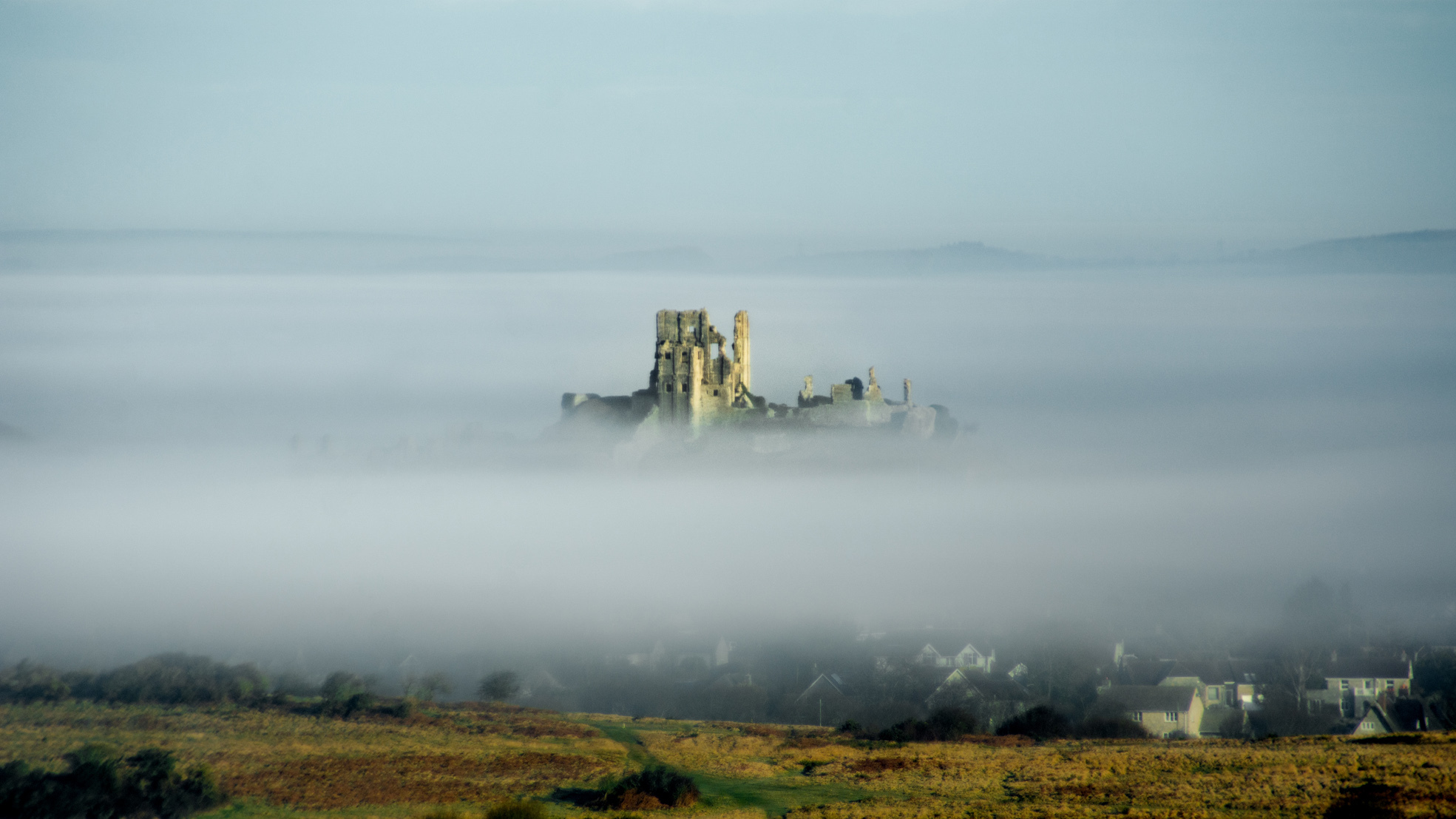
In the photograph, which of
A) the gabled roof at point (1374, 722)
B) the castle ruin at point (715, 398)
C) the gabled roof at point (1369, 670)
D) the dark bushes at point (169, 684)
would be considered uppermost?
the castle ruin at point (715, 398)

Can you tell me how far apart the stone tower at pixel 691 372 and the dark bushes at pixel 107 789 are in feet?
352

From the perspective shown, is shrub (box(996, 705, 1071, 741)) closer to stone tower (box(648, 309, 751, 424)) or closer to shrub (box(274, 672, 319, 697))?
shrub (box(274, 672, 319, 697))

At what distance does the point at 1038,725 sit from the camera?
7212cm

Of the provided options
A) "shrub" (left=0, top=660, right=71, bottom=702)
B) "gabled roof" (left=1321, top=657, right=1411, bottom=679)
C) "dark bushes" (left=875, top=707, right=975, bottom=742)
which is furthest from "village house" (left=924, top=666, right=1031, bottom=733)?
"shrub" (left=0, top=660, right=71, bottom=702)

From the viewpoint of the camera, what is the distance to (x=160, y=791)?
4925cm

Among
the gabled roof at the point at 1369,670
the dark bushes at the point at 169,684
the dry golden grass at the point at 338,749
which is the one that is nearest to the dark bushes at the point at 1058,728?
the dry golden grass at the point at 338,749

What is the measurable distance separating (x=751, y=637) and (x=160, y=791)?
299 ft

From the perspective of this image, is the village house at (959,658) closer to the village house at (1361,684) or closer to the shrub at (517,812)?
the village house at (1361,684)

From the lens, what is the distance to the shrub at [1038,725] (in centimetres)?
7038

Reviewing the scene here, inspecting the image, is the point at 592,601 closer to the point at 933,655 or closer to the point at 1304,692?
the point at 933,655

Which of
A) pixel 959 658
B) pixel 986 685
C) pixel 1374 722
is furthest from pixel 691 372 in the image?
pixel 1374 722

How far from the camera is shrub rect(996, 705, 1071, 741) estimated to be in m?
70.4

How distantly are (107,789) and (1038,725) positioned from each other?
4308cm

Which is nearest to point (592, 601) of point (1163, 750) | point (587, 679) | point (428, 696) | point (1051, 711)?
point (587, 679)
